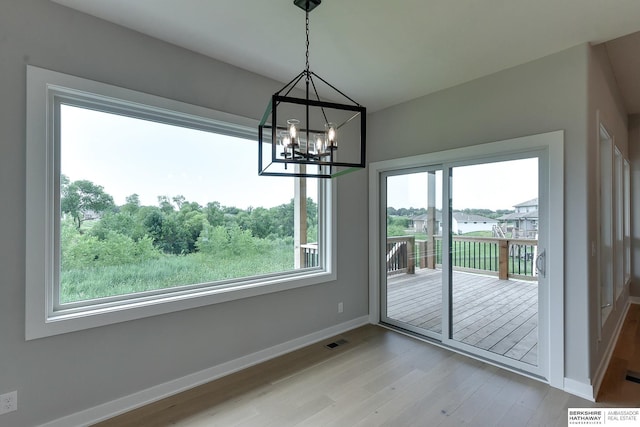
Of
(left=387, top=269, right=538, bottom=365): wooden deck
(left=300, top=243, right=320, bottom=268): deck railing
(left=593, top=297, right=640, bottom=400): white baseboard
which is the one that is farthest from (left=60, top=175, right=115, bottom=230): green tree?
(left=593, top=297, right=640, bottom=400): white baseboard

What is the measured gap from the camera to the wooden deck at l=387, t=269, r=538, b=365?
2.86m

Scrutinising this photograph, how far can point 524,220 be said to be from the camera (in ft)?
9.33

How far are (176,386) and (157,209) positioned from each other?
1.48m

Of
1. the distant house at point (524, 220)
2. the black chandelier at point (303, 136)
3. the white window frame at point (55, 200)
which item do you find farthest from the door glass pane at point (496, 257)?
the white window frame at point (55, 200)

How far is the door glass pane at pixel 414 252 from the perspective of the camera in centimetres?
351

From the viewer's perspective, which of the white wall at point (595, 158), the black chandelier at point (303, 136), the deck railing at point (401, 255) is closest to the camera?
the black chandelier at point (303, 136)

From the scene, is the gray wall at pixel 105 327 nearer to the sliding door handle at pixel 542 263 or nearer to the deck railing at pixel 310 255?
the deck railing at pixel 310 255

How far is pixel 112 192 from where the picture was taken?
237 centimetres

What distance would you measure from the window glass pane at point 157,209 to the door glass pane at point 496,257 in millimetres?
1953

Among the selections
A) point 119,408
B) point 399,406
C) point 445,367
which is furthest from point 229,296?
point 445,367

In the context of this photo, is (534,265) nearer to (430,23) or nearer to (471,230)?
(471,230)

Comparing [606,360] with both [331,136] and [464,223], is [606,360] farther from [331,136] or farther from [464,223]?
[331,136]

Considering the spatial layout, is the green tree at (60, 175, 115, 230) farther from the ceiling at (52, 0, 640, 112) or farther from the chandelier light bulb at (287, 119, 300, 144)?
the chandelier light bulb at (287, 119, 300, 144)

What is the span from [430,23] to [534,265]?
2.29m
